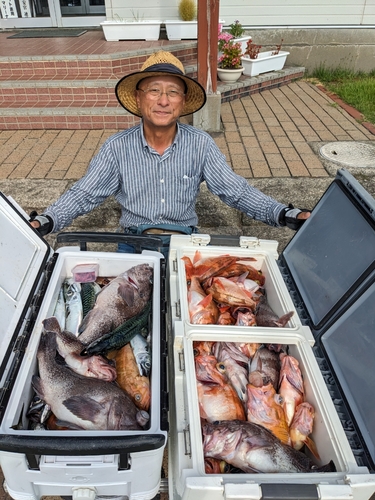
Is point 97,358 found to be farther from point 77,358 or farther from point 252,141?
point 252,141

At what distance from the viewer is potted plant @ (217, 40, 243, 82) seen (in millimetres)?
6332

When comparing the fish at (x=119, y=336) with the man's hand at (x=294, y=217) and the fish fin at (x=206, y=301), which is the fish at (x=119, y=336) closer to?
the fish fin at (x=206, y=301)

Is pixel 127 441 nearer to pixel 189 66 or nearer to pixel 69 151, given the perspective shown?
pixel 69 151

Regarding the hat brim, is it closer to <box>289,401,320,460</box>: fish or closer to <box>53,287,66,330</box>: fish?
<box>53,287,66,330</box>: fish

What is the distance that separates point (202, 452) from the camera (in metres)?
1.14

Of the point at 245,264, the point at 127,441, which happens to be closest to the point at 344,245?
the point at 245,264

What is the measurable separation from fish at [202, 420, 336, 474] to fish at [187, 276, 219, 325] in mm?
499

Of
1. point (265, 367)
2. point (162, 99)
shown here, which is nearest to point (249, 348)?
point (265, 367)

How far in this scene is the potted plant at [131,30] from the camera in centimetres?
A: 660

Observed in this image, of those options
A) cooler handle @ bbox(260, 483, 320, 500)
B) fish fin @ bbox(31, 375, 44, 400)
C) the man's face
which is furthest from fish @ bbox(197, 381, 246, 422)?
the man's face

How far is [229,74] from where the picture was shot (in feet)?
20.9

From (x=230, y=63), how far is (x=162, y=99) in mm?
4963

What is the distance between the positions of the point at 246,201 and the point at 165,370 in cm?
134

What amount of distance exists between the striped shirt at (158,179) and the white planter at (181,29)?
5288mm
